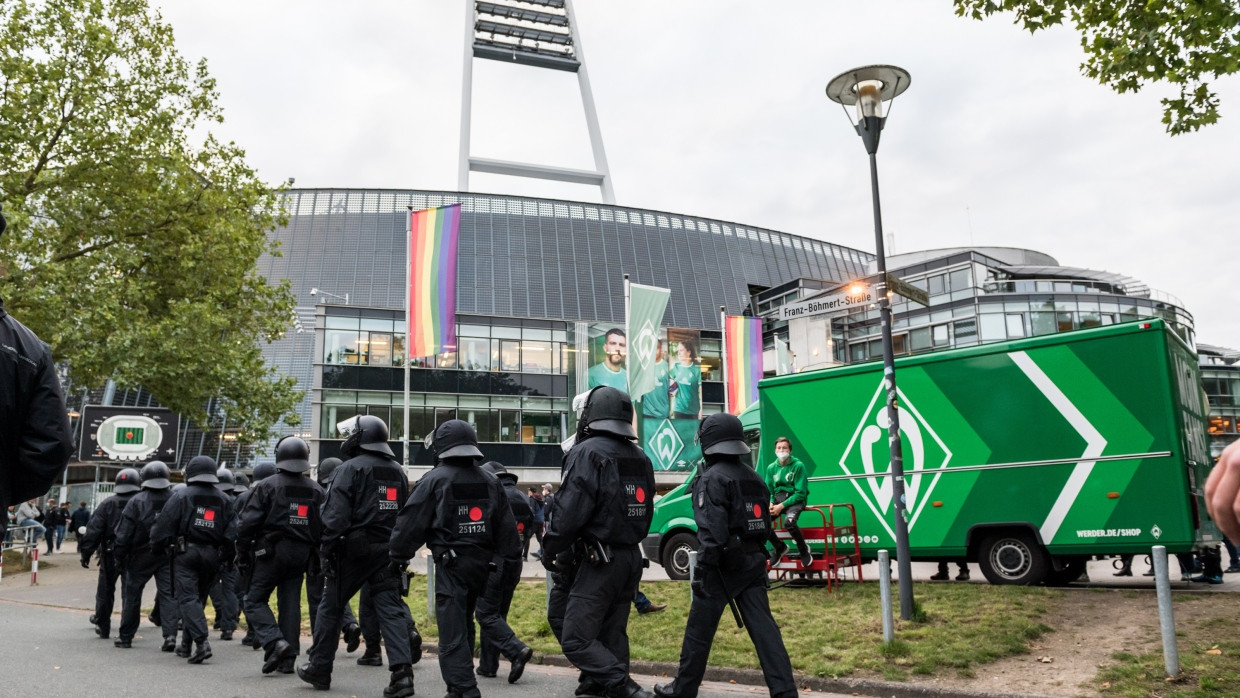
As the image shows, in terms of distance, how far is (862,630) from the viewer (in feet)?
27.4

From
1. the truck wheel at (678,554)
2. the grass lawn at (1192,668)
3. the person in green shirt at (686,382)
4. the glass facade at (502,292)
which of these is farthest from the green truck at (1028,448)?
the glass facade at (502,292)

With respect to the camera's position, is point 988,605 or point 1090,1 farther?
point 1090,1

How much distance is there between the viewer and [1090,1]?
9.99 meters

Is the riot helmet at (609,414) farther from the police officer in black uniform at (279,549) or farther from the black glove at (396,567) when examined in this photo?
the police officer in black uniform at (279,549)

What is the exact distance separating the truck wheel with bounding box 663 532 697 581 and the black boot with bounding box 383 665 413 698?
7.26 metres

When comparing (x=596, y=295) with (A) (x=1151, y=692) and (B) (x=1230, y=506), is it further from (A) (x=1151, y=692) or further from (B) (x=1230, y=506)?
(B) (x=1230, y=506)

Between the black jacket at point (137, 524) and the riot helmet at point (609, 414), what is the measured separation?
5974 mm

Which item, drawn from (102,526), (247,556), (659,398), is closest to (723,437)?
(247,556)

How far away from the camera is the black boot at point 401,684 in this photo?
22.0 ft

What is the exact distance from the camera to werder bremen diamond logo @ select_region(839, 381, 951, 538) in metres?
11.8

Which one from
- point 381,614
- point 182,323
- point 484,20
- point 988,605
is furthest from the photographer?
point 484,20

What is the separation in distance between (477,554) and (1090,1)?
8.87 metres

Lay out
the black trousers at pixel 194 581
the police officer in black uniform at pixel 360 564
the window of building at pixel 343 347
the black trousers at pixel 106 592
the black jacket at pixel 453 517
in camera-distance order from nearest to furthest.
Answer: the black jacket at pixel 453 517 < the police officer in black uniform at pixel 360 564 < the black trousers at pixel 194 581 < the black trousers at pixel 106 592 < the window of building at pixel 343 347

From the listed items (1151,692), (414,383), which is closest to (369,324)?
(414,383)
